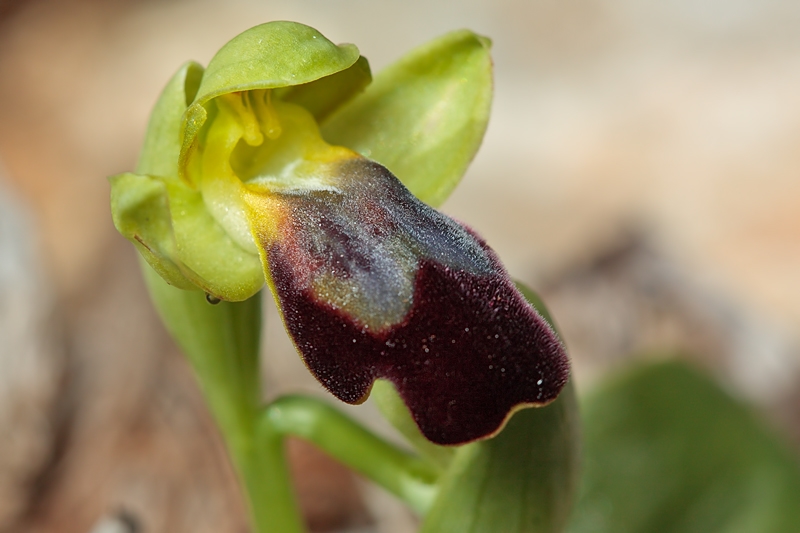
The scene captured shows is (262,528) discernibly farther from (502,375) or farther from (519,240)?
(519,240)

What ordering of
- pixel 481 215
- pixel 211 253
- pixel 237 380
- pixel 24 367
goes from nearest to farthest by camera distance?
pixel 211 253 → pixel 237 380 → pixel 24 367 → pixel 481 215

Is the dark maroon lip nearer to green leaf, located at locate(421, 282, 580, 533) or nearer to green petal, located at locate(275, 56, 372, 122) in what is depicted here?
green leaf, located at locate(421, 282, 580, 533)

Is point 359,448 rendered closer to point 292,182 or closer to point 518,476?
point 518,476

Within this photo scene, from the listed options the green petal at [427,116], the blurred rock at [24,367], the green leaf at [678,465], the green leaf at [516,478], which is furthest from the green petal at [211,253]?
the blurred rock at [24,367]

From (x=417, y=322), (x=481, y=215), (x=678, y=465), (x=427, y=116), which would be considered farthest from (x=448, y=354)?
(x=481, y=215)

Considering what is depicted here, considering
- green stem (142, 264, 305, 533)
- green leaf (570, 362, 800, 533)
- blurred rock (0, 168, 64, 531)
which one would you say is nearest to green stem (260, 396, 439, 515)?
green stem (142, 264, 305, 533)

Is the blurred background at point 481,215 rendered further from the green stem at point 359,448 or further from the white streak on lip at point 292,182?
the white streak on lip at point 292,182
